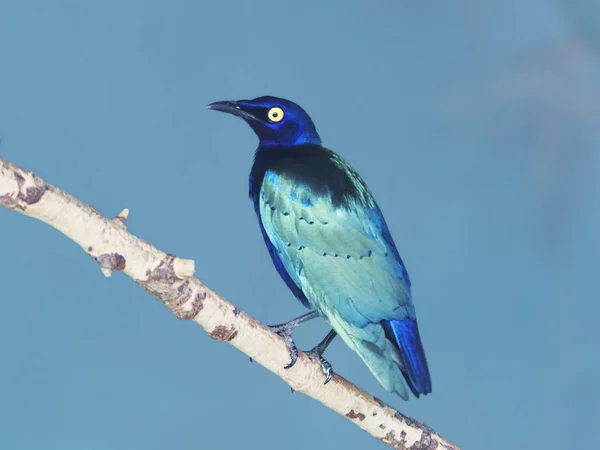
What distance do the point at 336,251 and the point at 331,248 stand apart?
0.02 meters

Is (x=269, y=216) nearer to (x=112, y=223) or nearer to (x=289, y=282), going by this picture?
(x=289, y=282)

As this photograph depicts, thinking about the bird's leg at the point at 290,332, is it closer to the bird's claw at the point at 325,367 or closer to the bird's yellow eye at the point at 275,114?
the bird's claw at the point at 325,367

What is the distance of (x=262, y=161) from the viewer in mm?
2369

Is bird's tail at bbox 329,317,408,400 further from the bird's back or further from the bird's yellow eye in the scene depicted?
the bird's yellow eye

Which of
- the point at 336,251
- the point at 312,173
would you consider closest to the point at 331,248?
the point at 336,251

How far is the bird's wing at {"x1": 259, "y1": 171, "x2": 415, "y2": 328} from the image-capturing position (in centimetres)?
218

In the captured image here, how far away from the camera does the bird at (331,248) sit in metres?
2.17

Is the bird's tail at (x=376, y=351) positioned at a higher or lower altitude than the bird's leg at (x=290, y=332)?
higher

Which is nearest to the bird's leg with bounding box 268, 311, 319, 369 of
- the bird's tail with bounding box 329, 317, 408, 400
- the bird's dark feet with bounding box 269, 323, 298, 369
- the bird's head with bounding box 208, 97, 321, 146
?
→ the bird's dark feet with bounding box 269, 323, 298, 369

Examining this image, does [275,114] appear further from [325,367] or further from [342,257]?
[325,367]

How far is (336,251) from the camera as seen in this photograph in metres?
2.22

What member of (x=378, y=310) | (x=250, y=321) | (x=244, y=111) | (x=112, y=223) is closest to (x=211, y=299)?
(x=250, y=321)

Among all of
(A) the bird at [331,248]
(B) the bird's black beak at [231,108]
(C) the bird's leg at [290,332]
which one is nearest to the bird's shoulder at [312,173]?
(A) the bird at [331,248]

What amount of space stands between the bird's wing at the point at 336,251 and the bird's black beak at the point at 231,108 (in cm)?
18
